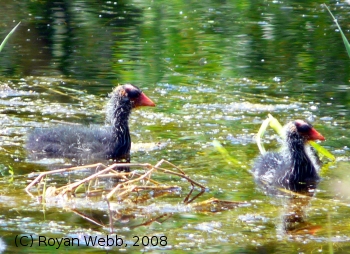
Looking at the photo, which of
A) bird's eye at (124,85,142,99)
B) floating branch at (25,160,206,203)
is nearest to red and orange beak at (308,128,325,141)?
floating branch at (25,160,206,203)

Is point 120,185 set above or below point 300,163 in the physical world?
above

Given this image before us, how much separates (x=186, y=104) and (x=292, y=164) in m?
2.57

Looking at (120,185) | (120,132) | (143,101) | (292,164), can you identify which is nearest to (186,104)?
(143,101)

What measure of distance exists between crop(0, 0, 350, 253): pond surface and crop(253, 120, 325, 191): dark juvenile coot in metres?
0.14

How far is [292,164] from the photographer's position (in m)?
7.15

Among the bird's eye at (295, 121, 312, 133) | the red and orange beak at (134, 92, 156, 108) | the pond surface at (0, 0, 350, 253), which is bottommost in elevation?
the pond surface at (0, 0, 350, 253)

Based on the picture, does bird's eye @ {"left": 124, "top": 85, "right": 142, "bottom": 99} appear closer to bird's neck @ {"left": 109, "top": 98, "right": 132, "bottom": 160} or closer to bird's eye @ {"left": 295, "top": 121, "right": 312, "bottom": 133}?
bird's neck @ {"left": 109, "top": 98, "right": 132, "bottom": 160}

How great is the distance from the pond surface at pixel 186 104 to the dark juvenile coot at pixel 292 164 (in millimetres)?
136

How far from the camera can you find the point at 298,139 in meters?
7.31

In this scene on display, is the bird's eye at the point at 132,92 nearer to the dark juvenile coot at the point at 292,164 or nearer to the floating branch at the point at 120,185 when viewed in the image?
the dark juvenile coot at the point at 292,164

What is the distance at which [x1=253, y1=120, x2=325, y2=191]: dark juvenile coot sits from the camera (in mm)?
7031

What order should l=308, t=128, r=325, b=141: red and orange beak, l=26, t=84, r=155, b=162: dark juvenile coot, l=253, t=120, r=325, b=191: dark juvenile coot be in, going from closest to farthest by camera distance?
l=253, t=120, r=325, b=191: dark juvenile coot < l=308, t=128, r=325, b=141: red and orange beak < l=26, t=84, r=155, b=162: dark juvenile coot

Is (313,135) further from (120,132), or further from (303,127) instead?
(120,132)

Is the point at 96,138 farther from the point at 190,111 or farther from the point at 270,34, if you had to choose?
the point at 270,34
